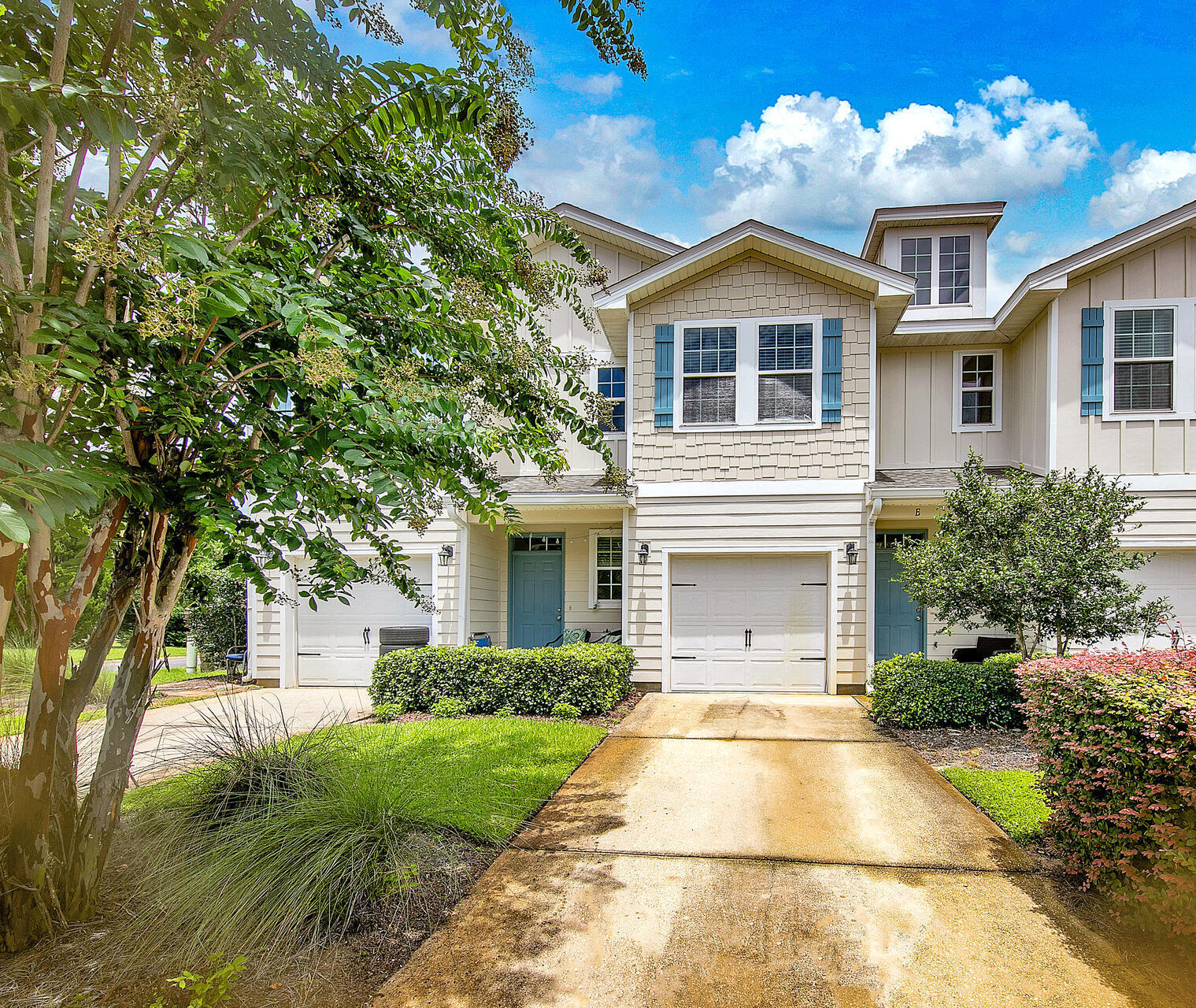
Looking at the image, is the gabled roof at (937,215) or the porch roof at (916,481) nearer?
the porch roof at (916,481)

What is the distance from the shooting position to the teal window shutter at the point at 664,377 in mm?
10539

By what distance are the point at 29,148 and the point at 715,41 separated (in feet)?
16.2

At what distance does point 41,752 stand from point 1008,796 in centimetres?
598

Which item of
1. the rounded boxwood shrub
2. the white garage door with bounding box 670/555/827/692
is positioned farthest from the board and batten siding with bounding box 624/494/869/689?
the rounded boxwood shrub

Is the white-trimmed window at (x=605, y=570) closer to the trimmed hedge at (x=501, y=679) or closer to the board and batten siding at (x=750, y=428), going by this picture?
the board and batten siding at (x=750, y=428)

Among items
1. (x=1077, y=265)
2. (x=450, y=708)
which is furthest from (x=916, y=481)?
(x=450, y=708)

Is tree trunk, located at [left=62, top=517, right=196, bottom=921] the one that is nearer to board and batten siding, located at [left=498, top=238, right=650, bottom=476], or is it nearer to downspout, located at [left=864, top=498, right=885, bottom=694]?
board and batten siding, located at [left=498, top=238, right=650, bottom=476]

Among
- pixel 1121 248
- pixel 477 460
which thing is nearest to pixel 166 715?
pixel 477 460

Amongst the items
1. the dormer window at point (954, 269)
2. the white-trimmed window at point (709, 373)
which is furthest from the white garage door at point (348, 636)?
the dormer window at point (954, 269)

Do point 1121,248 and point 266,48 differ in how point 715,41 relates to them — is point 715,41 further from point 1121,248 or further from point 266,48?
point 1121,248

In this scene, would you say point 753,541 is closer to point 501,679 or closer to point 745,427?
point 745,427

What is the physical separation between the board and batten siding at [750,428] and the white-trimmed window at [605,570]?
6.72 feet

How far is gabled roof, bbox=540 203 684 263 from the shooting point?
39.8ft

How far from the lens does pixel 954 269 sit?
493 inches
